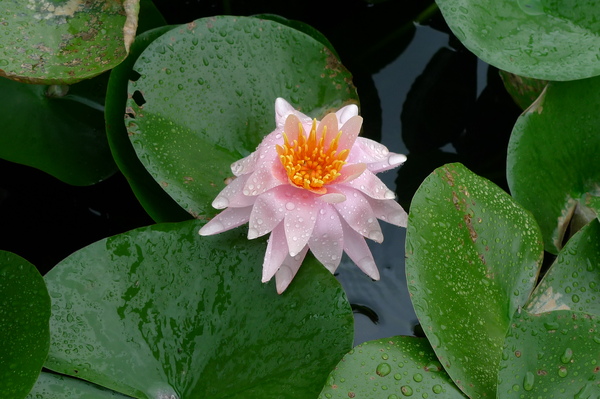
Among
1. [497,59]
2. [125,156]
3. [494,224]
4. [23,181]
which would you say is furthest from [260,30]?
[23,181]

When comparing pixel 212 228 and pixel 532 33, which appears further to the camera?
pixel 532 33

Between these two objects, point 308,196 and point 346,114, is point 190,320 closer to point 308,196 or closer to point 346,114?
point 308,196

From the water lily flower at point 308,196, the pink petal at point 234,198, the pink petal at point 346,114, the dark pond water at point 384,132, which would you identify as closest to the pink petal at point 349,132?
the water lily flower at point 308,196

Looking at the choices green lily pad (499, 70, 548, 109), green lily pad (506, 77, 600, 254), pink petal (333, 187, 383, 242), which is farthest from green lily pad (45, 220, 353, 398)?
green lily pad (499, 70, 548, 109)

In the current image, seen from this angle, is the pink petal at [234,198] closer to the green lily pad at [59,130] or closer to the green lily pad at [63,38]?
the green lily pad at [63,38]

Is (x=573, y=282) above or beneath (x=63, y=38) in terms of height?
beneath

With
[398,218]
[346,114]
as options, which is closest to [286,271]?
[398,218]

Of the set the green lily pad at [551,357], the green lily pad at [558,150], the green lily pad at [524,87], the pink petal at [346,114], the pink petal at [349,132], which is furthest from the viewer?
the green lily pad at [524,87]
